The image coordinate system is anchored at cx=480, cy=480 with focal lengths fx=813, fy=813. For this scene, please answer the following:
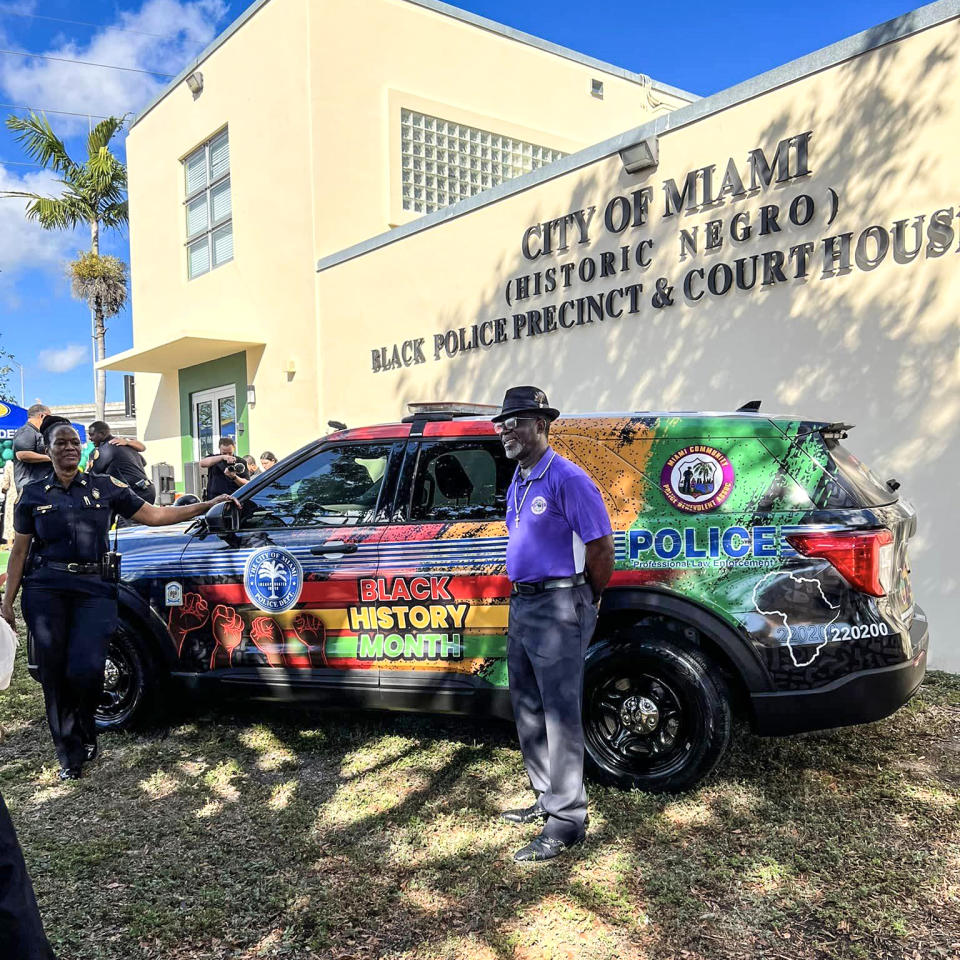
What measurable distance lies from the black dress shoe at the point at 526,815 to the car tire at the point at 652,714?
1.16ft

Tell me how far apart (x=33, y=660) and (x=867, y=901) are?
4076 millimetres

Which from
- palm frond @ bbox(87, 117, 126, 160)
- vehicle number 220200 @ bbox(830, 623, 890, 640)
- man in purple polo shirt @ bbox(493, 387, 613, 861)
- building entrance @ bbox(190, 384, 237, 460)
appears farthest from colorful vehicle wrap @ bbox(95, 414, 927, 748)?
palm frond @ bbox(87, 117, 126, 160)

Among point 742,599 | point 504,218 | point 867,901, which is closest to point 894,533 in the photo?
point 742,599

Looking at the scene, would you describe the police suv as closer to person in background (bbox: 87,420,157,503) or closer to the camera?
the camera

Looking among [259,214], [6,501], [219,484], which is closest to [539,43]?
[259,214]

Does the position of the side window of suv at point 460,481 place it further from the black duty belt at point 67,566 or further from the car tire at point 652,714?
the black duty belt at point 67,566

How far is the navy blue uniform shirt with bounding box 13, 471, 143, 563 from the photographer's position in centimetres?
414

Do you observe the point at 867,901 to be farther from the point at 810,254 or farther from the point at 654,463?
the point at 810,254

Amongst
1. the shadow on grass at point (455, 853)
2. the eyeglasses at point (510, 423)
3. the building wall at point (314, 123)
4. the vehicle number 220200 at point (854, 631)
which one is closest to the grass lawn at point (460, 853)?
the shadow on grass at point (455, 853)

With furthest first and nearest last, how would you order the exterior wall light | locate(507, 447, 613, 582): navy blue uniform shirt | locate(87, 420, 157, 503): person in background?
1. locate(87, 420, 157, 503): person in background
2. the exterior wall light
3. locate(507, 447, 613, 582): navy blue uniform shirt

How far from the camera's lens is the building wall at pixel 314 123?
464 inches

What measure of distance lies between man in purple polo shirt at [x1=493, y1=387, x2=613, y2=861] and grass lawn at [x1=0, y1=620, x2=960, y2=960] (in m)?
0.27

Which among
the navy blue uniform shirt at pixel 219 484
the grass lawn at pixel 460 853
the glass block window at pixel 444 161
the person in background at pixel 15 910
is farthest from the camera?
the glass block window at pixel 444 161

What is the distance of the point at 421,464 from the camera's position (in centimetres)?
424
